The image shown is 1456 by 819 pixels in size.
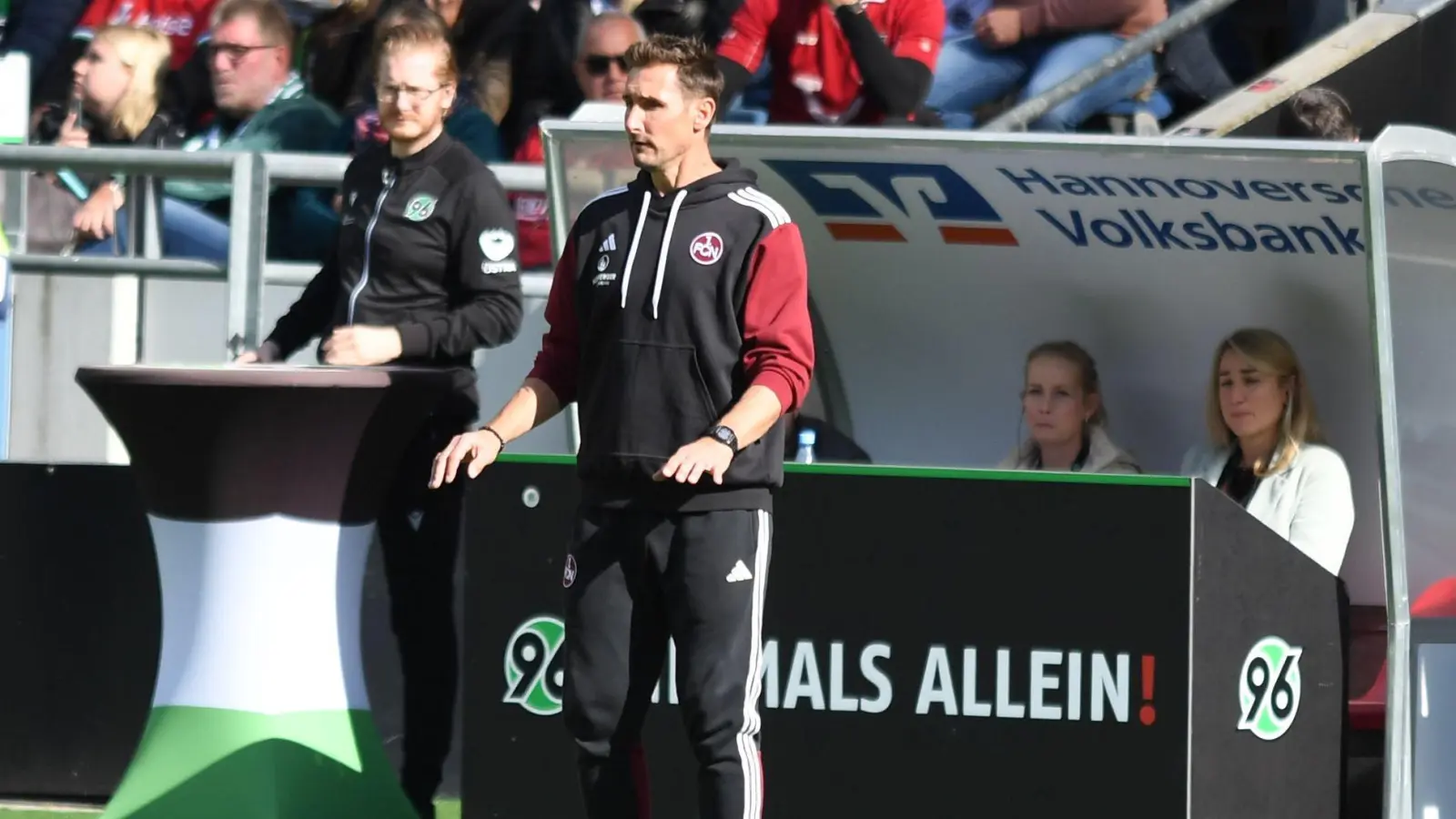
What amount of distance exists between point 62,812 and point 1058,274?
10.5 feet

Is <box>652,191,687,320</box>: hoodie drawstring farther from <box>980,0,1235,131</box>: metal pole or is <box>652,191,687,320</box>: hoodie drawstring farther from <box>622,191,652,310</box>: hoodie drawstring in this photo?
<box>980,0,1235,131</box>: metal pole

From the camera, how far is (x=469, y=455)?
466cm

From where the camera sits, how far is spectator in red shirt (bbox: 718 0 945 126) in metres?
7.58

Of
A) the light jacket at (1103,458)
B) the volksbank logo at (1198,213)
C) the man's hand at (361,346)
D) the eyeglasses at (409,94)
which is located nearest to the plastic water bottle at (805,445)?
the light jacket at (1103,458)

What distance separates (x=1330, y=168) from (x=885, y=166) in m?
1.16

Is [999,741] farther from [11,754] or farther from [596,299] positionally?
[11,754]

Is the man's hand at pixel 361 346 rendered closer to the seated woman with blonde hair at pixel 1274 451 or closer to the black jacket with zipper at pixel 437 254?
the black jacket with zipper at pixel 437 254

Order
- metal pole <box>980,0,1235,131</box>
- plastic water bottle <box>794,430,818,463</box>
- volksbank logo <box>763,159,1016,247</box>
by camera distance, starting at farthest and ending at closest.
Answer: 1. metal pole <box>980,0,1235,131</box>
2. plastic water bottle <box>794,430,818,463</box>
3. volksbank logo <box>763,159,1016,247</box>

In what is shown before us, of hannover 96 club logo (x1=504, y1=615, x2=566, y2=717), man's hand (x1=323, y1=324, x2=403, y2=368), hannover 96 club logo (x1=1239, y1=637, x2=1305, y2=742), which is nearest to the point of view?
hannover 96 club logo (x1=1239, y1=637, x2=1305, y2=742)

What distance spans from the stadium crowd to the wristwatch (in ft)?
9.45

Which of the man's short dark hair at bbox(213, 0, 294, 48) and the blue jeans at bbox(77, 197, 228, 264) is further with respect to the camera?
the man's short dark hair at bbox(213, 0, 294, 48)

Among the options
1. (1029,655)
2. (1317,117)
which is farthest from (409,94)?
(1317,117)

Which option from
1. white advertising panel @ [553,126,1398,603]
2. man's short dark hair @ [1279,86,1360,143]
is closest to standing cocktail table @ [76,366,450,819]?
white advertising panel @ [553,126,1398,603]

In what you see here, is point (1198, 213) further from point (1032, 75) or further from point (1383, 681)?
point (1032, 75)
